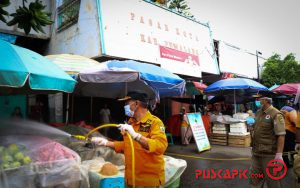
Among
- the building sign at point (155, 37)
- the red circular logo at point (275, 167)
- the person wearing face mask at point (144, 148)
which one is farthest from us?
the building sign at point (155, 37)

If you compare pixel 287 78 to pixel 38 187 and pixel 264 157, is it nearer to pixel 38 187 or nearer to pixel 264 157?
pixel 264 157

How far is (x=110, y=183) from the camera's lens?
4.29 metres

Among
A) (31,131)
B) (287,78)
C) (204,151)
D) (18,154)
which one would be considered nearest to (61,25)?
(204,151)

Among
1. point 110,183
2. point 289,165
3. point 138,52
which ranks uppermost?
point 138,52

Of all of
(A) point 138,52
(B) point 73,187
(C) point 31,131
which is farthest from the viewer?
(A) point 138,52

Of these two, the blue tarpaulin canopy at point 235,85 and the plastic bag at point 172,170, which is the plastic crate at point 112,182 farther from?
the blue tarpaulin canopy at point 235,85

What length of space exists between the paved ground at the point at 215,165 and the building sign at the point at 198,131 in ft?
0.85

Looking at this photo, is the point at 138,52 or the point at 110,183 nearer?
the point at 110,183

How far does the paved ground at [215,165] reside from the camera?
659 cm

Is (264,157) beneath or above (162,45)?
beneath

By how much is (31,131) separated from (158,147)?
2682 millimetres

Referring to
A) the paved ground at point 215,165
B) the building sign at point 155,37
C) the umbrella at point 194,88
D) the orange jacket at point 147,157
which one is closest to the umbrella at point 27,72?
the orange jacket at point 147,157

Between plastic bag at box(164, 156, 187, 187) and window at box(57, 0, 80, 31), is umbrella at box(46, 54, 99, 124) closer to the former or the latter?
plastic bag at box(164, 156, 187, 187)

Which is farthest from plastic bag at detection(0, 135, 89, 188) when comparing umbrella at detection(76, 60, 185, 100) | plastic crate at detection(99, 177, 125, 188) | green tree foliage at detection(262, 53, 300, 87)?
green tree foliage at detection(262, 53, 300, 87)
